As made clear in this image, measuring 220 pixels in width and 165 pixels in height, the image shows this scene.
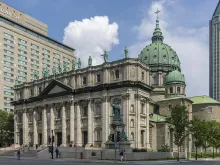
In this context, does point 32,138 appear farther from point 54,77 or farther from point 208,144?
point 208,144

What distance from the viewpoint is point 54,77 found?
9350 cm

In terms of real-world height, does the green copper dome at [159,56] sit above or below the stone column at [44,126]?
above

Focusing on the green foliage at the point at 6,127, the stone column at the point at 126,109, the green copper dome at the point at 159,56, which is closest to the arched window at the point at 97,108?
the stone column at the point at 126,109

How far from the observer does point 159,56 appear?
122m

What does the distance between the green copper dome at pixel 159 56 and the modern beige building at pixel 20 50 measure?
149ft

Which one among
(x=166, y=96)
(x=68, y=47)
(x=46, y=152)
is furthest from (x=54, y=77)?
(x=68, y=47)

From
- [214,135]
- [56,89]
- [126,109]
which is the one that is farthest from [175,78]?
[56,89]

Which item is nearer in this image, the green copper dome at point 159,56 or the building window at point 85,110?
the building window at point 85,110

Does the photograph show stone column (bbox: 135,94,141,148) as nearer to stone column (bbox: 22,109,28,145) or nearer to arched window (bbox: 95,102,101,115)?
arched window (bbox: 95,102,101,115)

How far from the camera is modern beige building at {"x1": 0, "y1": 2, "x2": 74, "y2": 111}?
439 ft

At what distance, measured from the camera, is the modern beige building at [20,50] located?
134 metres

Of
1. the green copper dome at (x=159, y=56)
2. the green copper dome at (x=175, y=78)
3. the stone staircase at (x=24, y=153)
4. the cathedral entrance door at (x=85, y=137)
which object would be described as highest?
the green copper dome at (x=159, y=56)

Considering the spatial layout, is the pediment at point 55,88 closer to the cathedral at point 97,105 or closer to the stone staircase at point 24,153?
the cathedral at point 97,105

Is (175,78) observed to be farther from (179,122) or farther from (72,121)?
(179,122)
